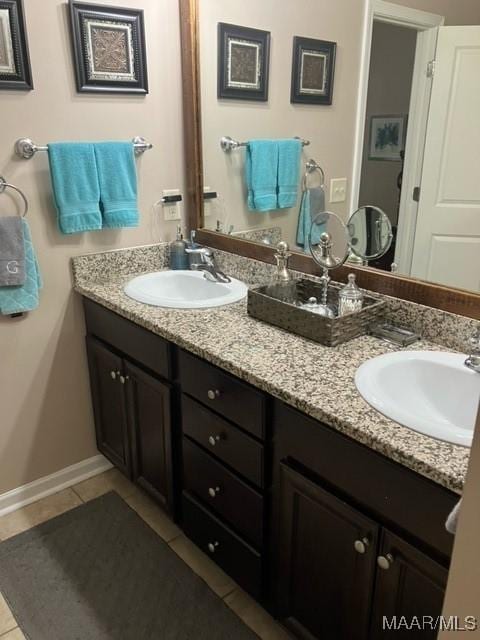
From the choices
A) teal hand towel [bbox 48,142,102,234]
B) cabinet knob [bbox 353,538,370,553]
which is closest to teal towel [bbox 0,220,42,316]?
teal hand towel [bbox 48,142,102,234]

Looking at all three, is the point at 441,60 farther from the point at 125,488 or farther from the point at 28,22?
the point at 125,488

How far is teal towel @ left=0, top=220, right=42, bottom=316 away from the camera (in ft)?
5.93

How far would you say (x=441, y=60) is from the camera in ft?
4.47

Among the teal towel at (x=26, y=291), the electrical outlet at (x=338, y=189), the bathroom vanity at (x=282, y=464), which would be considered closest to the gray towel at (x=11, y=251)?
the teal towel at (x=26, y=291)

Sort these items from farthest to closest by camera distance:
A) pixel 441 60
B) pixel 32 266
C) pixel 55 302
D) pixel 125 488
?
pixel 125 488
pixel 55 302
pixel 32 266
pixel 441 60

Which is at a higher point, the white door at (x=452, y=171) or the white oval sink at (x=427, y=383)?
the white door at (x=452, y=171)

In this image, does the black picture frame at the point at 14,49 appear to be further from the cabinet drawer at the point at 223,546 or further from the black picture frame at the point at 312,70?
the cabinet drawer at the point at 223,546

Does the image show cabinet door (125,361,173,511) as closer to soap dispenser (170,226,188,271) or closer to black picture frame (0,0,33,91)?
soap dispenser (170,226,188,271)

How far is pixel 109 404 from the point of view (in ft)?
6.77

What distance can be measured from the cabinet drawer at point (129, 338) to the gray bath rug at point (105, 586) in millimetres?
698

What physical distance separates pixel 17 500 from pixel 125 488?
0.43 meters

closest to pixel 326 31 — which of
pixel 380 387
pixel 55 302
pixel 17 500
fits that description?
pixel 380 387

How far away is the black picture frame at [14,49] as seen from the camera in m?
1.63

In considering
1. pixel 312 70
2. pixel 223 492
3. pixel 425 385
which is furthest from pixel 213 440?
pixel 312 70
